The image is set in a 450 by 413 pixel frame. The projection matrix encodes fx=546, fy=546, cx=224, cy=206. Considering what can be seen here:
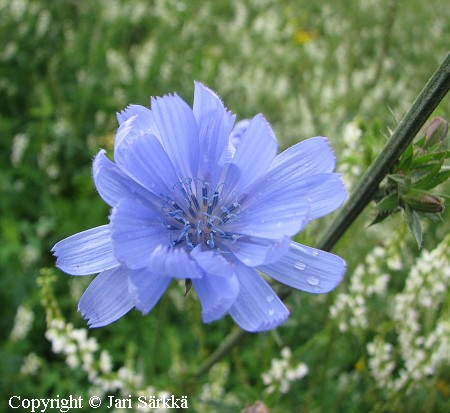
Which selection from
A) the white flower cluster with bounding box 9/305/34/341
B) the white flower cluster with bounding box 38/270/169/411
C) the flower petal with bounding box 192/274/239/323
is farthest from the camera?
the white flower cluster with bounding box 9/305/34/341

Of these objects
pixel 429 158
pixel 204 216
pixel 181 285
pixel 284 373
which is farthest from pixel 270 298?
pixel 181 285

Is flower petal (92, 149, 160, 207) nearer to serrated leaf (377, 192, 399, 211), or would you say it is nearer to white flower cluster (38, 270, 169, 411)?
serrated leaf (377, 192, 399, 211)

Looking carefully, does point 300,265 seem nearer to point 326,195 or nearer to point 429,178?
point 326,195

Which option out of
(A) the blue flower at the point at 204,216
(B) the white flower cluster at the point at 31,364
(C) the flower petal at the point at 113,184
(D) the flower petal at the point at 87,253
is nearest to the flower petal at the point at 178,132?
(A) the blue flower at the point at 204,216

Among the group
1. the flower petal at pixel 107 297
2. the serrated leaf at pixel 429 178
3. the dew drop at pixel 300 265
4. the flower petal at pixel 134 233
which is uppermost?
the serrated leaf at pixel 429 178

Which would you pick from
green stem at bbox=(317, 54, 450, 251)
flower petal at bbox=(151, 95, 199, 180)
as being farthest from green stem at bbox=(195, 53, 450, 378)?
flower petal at bbox=(151, 95, 199, 180)

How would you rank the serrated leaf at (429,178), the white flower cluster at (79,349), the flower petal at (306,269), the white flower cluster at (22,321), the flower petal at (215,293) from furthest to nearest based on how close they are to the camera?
the white flower cluster at (22,321)
the white flower cluster at (79,349)
the serrated leaf at (429,178)
the flower petal at (306,269)
the flower petal at (215,293)

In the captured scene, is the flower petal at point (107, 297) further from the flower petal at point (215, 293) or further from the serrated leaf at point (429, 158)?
the serrated leaf at point (429, 158)
